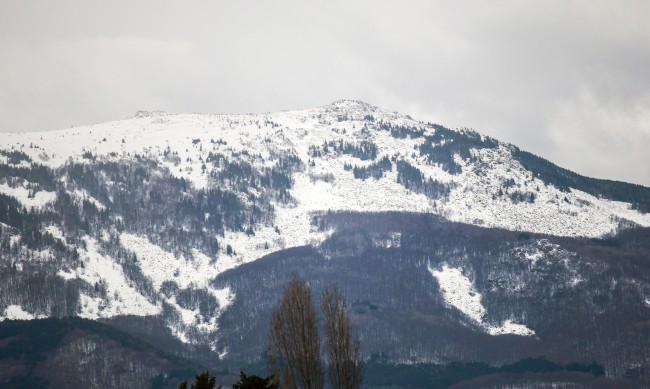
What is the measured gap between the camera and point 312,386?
148m

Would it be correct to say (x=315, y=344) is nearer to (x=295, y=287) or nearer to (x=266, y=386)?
(x=295, y=287)

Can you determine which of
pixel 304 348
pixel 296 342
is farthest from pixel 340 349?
pixel 296 342

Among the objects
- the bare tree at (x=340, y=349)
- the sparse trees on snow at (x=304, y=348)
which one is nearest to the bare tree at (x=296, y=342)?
the sparse trees on snow at (x=304, y=348)

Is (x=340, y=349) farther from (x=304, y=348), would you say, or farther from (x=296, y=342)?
(x=296, y=342)

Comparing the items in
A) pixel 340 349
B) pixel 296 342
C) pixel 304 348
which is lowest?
pixel 340 349

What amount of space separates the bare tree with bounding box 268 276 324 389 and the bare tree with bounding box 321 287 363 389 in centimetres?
295

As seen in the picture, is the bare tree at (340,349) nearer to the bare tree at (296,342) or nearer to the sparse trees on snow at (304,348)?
the sparse trees on snow at (304,348)

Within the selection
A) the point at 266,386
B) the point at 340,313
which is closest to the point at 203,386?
the point at 266,386

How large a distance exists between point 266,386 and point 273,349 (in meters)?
30.8

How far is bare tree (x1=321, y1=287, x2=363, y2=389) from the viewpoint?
149 m

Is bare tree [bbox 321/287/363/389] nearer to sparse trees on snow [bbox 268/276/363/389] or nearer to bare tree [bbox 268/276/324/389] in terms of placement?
sparse trees on snow [bbox 268/276/363/389]

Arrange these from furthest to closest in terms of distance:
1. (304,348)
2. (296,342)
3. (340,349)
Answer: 1. (340,349)
2. (296,342)
3. (304,348)

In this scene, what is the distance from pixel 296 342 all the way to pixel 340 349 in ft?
23.8

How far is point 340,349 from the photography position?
152 meters
